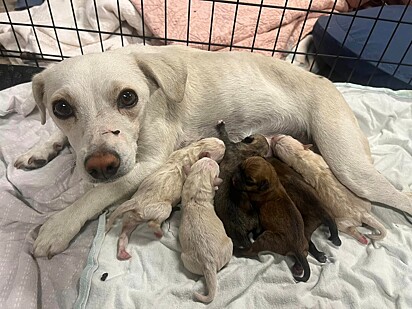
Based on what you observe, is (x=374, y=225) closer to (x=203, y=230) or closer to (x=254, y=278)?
(x=254, y=278)

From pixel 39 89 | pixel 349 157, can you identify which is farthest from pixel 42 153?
pixel 349 157

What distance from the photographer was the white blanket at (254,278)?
4.74 feet

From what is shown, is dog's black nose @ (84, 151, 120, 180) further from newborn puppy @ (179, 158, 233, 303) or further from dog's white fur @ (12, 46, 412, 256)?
newborn puppy @ (179, 158, 233, 303)

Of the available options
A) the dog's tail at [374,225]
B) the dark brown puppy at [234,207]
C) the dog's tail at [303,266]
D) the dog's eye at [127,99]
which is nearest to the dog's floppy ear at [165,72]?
the dog's eye at [127,99]

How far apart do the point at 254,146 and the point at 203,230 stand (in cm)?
53

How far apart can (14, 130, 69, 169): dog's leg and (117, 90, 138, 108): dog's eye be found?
0.67 metres

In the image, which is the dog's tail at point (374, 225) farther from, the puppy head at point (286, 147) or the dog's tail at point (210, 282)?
the dog's tail at point (210, 282)

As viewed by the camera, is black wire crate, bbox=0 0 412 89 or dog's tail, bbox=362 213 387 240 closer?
dog's tail, bbox=362 213 387 240

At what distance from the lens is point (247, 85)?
73.4 inches

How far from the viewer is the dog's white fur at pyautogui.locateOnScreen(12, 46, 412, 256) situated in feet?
4.65

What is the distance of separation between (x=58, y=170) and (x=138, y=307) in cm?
81

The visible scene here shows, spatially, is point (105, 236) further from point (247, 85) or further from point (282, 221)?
point (247, 85)

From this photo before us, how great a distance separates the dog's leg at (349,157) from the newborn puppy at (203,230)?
0.51 m

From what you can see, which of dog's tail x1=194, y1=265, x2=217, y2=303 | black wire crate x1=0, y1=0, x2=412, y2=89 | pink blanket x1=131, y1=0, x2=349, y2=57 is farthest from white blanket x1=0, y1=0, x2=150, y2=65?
dog's tail x1=194, y1=265, x2=217, y2=303
